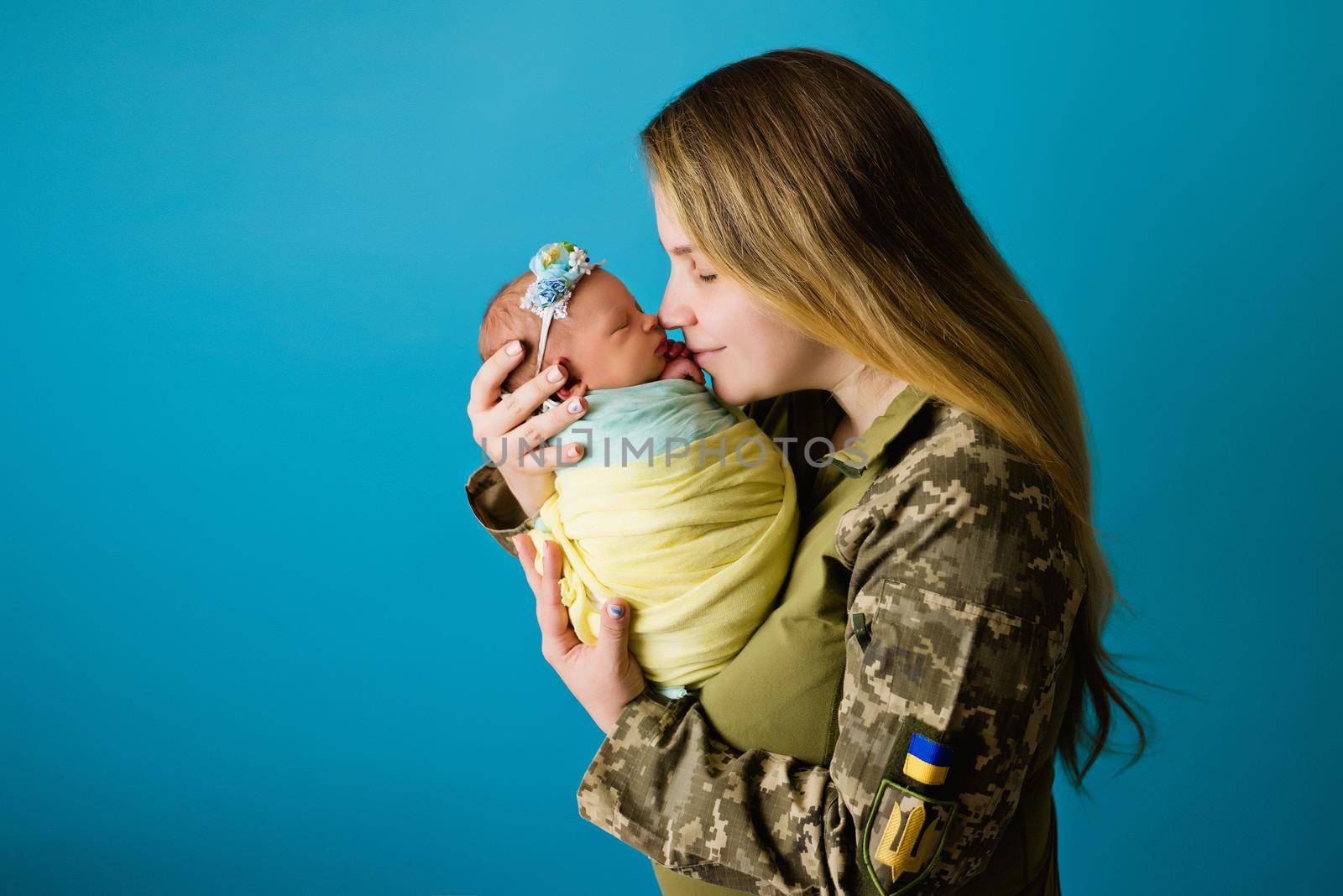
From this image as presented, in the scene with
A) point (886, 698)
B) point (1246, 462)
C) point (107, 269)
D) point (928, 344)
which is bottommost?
point (886, 698)

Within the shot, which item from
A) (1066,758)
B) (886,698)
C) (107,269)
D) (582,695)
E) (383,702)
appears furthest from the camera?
(383,702)

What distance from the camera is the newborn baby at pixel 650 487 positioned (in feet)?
5.25

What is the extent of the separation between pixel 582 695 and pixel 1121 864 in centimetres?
189

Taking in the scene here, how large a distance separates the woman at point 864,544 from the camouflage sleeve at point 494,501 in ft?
1.11

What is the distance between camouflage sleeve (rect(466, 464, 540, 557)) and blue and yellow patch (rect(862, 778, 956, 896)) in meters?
0.99

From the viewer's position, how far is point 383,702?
120 inches

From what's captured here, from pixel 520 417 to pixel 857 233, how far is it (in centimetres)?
61

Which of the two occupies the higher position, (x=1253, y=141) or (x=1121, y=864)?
(x=1253, y=141)

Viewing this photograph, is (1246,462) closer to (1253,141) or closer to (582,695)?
(1253,141)

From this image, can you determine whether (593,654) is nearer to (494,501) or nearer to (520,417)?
(520,417)

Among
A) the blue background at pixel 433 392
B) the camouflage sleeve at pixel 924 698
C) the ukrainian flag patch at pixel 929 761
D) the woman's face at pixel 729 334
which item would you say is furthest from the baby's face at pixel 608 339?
the blue background at pixel 433 392

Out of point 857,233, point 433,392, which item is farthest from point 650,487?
point 433,392

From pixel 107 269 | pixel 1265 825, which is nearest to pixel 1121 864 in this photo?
pixel 1265 825

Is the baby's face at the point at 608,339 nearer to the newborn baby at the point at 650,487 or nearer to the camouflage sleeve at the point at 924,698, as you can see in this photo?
the newborn baby at the point at 650,487
